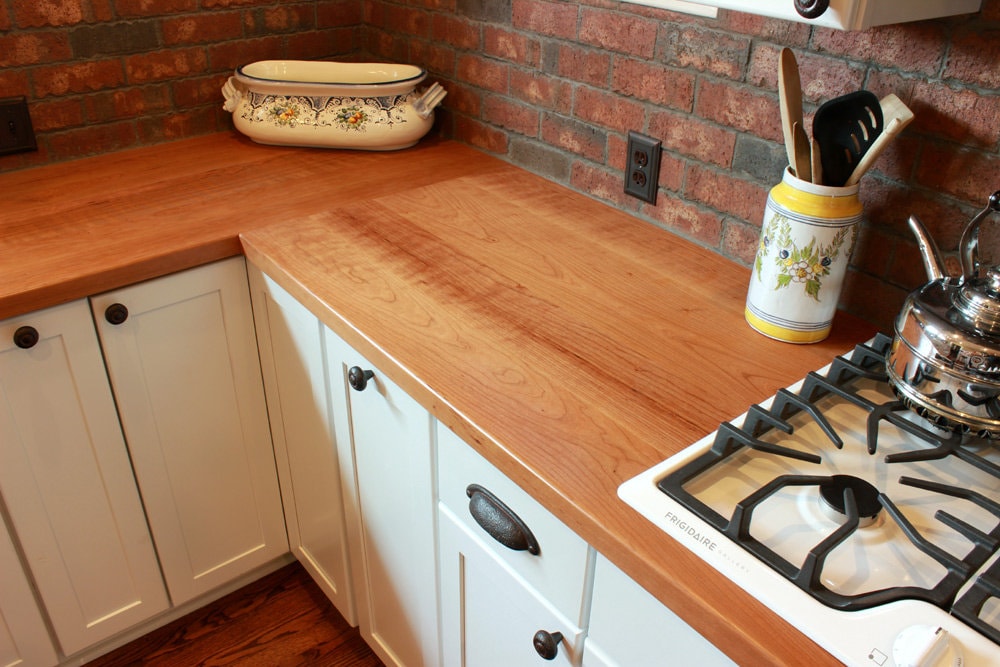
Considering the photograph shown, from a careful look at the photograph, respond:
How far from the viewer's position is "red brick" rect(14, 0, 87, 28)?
1504 millimetres

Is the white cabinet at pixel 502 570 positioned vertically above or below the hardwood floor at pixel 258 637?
above

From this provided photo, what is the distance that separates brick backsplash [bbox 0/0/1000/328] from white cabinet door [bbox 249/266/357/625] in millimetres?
604

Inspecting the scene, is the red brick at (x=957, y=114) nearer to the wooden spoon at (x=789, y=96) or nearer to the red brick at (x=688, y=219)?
the wooden spoon at (x=789, y=96)

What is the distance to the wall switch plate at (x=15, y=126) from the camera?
1541 mm

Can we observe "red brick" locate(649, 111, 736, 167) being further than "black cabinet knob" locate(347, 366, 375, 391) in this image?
Yes

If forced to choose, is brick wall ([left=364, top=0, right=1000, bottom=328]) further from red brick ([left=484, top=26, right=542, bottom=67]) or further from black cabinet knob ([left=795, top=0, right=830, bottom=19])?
black cabinet knob ([left=795, top=0, right=830, bottom=19])

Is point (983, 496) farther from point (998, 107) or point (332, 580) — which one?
point (332, 580)

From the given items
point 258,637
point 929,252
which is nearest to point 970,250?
point 929,252

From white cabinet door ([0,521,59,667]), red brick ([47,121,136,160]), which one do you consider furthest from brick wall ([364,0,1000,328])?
white cabinet door ([0,521,59,667])

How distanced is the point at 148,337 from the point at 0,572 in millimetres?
479

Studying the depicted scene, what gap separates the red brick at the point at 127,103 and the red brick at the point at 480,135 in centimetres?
64

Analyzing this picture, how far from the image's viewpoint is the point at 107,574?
150 centimetres

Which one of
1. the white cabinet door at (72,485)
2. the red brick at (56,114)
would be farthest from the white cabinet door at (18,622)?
the red brick at (56,114)

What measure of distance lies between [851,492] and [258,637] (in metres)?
1.36
